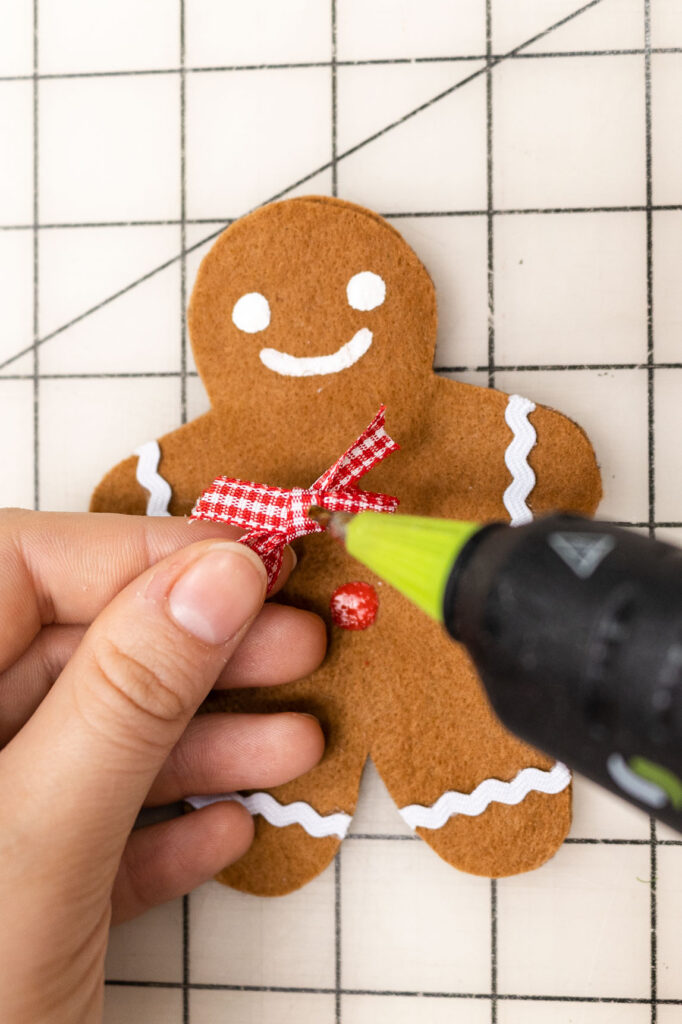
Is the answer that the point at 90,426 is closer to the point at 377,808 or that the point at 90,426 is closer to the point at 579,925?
the point at 377,808

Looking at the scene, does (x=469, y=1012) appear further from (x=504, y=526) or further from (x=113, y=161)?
(x=113, y=161)

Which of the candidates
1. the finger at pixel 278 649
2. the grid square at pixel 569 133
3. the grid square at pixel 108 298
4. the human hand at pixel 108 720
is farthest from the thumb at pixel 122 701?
the grid square at pixel 569 133

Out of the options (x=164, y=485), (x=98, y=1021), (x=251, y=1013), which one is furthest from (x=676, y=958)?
(x=164, y=485)

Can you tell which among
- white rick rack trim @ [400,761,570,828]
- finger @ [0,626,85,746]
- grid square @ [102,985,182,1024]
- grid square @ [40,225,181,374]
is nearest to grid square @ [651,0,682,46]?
grid square @ [40,225,181,374]

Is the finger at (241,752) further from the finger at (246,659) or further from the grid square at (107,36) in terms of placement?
the grid square at (107,36)

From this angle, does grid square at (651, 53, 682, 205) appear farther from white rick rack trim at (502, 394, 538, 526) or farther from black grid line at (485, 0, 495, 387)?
white rick rack trim at (502, 394, 538, 526)

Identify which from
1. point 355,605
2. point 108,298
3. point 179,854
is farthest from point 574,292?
point 179,854
